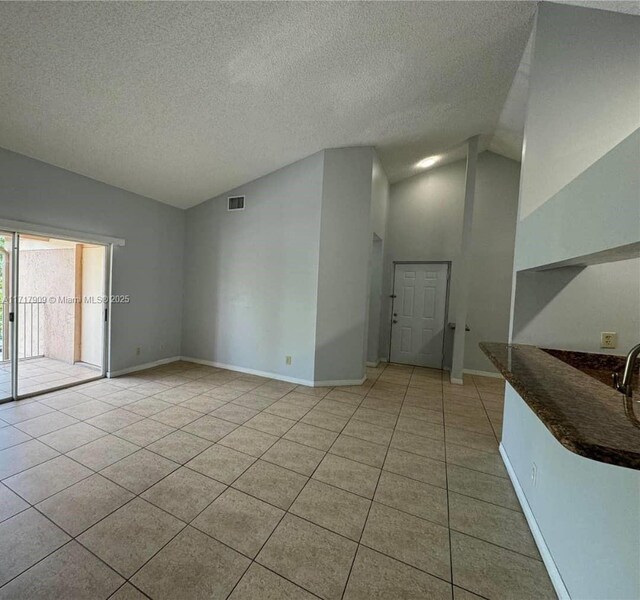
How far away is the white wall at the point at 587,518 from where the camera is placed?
3.18ft

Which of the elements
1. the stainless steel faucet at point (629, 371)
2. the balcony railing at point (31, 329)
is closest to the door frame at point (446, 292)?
the stainless steel faucet at point (629, 371)

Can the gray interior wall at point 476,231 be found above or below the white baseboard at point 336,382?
above

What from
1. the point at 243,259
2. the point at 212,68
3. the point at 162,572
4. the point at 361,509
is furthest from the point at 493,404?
the point at 212,68

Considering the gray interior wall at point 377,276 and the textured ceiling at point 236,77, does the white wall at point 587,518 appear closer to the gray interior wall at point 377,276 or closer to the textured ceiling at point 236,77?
the textured ceiling at point 236,77

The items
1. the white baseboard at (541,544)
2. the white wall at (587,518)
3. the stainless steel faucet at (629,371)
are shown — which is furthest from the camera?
the white baseboard at (541,544)

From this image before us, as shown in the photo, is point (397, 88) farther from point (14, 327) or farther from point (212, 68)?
point (14, 327)

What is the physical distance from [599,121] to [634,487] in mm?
2285

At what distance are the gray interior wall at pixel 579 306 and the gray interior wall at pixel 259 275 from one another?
2.50m

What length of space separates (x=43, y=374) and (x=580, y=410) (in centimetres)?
592

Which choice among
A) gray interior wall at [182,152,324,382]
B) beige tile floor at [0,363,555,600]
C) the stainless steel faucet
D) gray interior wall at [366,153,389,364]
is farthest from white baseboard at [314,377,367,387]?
the stainless steel faucet

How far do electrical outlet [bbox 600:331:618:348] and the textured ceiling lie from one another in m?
2.50

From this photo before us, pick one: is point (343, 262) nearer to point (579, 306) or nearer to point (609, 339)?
point (579, 306)

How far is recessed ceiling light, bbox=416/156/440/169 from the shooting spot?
4820 millimetres

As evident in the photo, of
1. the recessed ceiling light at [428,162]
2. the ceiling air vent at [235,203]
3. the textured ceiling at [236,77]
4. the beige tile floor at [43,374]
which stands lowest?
the beige tile floor at [43,374]
